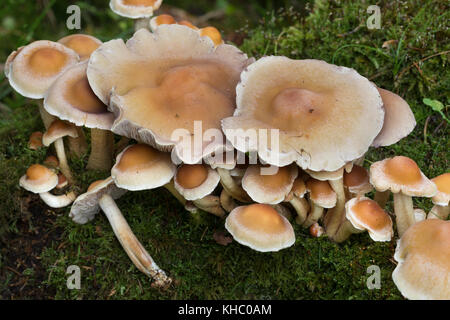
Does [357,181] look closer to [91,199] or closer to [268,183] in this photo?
[268,183]

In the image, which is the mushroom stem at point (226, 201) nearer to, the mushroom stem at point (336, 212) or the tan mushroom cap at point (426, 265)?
the mushroom stem at point (336, 212)

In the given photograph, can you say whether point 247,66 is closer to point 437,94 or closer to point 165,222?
point 165,222

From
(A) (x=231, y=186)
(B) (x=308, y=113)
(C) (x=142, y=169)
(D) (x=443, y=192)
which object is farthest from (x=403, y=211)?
(C) (x=142, y=169)

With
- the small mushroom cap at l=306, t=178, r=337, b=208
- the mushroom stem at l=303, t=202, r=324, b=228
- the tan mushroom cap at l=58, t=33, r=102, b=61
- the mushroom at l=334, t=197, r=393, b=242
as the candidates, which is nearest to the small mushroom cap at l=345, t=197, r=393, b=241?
the mushroom at l=334, t=197, r=393, b=242

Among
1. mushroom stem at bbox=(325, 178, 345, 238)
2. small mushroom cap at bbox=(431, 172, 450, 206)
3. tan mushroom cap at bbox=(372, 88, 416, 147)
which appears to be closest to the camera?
small mushroom cap at bbox=(431, 172, 450, 206)

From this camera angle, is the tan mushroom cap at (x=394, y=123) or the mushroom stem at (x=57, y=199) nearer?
the tan mushroom cap at (x=394, y=123)

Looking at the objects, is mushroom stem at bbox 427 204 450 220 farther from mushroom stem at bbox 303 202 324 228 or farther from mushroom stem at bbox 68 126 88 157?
mushroom stem at bbox 68 126 88 157

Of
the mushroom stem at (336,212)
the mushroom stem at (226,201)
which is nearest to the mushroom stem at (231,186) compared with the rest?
the mushroom stem at (226,201)
